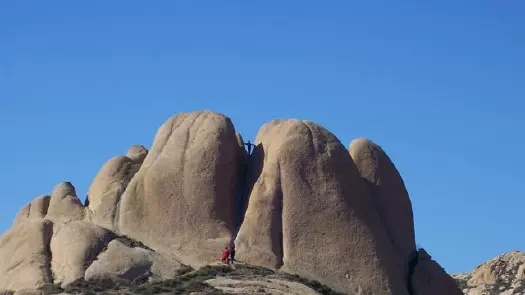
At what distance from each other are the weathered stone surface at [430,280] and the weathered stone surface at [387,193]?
764 mm

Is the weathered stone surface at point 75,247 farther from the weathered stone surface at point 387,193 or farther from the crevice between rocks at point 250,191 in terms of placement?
the weathered stone surface at point 387,193

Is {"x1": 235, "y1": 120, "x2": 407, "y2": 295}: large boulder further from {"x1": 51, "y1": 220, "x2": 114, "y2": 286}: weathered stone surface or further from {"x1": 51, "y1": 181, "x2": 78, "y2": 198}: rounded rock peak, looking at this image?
{"x1": 51, "y1": 181, "x2": 78, "y2": 198}: rounded rock peak

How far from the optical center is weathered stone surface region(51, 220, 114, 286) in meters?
65.8

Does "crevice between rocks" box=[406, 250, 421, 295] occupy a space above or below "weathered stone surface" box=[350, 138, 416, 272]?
below

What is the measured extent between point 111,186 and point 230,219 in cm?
598

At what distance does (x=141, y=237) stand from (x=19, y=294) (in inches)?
316

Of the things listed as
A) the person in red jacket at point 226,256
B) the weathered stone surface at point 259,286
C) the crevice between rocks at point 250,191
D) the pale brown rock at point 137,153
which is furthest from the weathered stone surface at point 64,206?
the weathered stone surface at point 259,286

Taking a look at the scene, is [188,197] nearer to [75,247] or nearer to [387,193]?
[75,247]

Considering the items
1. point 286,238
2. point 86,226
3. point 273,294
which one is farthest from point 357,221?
point 86,226

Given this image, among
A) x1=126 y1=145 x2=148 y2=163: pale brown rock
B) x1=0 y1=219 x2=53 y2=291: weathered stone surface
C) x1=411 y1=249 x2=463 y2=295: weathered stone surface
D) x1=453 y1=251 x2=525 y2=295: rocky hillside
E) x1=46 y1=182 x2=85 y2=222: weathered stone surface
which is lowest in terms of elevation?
x1=0 y1=219 x2=53 y2=291: weathered stone surface

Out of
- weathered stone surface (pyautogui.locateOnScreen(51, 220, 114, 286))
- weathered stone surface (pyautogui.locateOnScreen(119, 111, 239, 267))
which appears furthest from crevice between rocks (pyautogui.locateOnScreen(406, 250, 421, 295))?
weathered stone surface (pyautogui.locateOnScreen(51, 220, 114, 286))

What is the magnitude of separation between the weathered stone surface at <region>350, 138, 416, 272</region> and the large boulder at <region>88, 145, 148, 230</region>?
10.3m

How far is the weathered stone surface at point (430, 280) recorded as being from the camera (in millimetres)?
69625

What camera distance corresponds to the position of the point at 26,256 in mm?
67438
